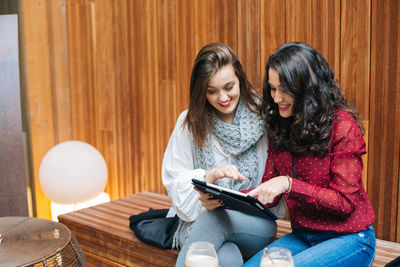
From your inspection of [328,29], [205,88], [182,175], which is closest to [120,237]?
[182,175]

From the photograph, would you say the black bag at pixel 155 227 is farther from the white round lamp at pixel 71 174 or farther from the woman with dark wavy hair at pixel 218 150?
the white round lamp at pixel 71 174

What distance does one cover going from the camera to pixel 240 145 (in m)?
1.99

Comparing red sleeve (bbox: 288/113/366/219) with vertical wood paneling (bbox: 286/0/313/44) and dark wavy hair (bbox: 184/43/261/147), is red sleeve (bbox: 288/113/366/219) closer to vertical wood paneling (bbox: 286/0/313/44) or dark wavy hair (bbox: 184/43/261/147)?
dark wavy hair (bbox: 184/43/261/147)

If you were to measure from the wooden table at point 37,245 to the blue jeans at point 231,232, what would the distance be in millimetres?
444

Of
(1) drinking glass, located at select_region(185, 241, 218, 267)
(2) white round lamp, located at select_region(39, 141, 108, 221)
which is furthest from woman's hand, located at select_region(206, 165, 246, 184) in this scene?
(2) white round lamp, located at select_region(39, 141, 108, 221)

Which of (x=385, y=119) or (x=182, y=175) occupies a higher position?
(x=385, y=119)

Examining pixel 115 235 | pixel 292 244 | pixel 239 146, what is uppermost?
pixel 239 146

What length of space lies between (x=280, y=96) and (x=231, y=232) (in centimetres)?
61

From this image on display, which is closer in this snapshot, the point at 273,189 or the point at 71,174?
the point at 273,189

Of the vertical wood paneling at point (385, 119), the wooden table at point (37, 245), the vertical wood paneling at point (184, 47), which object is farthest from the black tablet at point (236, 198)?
the vertical wood paneling at point (184, 47)

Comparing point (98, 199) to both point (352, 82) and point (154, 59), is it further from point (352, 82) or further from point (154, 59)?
point (352, 82)

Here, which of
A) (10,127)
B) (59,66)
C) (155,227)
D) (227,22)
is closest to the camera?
(155,227)

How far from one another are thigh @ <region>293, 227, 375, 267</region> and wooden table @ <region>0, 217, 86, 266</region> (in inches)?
32.2

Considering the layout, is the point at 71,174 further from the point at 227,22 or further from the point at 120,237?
the point at 227,22
